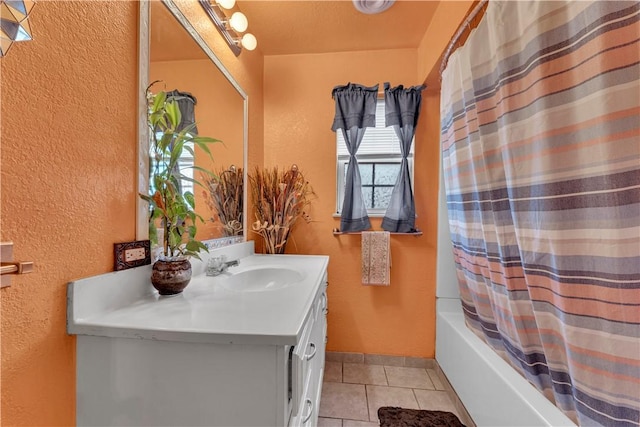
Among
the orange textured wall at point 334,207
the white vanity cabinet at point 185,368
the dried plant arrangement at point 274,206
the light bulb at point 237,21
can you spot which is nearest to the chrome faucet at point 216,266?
the white vanity cabinet at point 185,368

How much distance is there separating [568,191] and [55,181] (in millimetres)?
1372

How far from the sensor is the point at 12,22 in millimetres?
434

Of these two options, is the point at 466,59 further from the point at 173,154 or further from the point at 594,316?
the point at 173,154

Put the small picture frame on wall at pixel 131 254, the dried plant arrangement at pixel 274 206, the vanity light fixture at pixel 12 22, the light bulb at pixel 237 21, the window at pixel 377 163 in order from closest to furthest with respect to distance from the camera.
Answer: the vanity light fixture at pixel 12 22
the small picture frame on wall at pixel 131 254
the light bulb at pixel 237 21
the dried plant arrangement at pixel 274 206
the window at pixel 377 163

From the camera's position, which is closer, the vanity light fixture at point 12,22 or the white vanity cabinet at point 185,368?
the vanity light fixture at point 12,22

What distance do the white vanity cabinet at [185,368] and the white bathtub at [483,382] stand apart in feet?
3.16

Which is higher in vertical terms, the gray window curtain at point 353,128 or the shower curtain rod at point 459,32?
the shower curtain rod at point 459,32

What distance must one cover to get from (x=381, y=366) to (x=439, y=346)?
0.47 meters

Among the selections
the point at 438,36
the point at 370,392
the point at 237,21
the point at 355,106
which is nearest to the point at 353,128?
the point at 355,106

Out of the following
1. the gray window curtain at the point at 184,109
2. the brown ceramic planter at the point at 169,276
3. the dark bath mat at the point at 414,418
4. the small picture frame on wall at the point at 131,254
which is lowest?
the dark bath mat at the point at 414,418

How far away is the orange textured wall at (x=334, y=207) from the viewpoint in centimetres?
194

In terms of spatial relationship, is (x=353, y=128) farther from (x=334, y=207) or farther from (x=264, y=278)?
(x=264, y=278)

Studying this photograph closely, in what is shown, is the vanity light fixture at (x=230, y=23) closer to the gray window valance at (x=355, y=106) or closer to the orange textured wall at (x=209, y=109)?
the orange textured wall at (x=209, y=109)

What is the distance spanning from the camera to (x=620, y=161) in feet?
2.04
